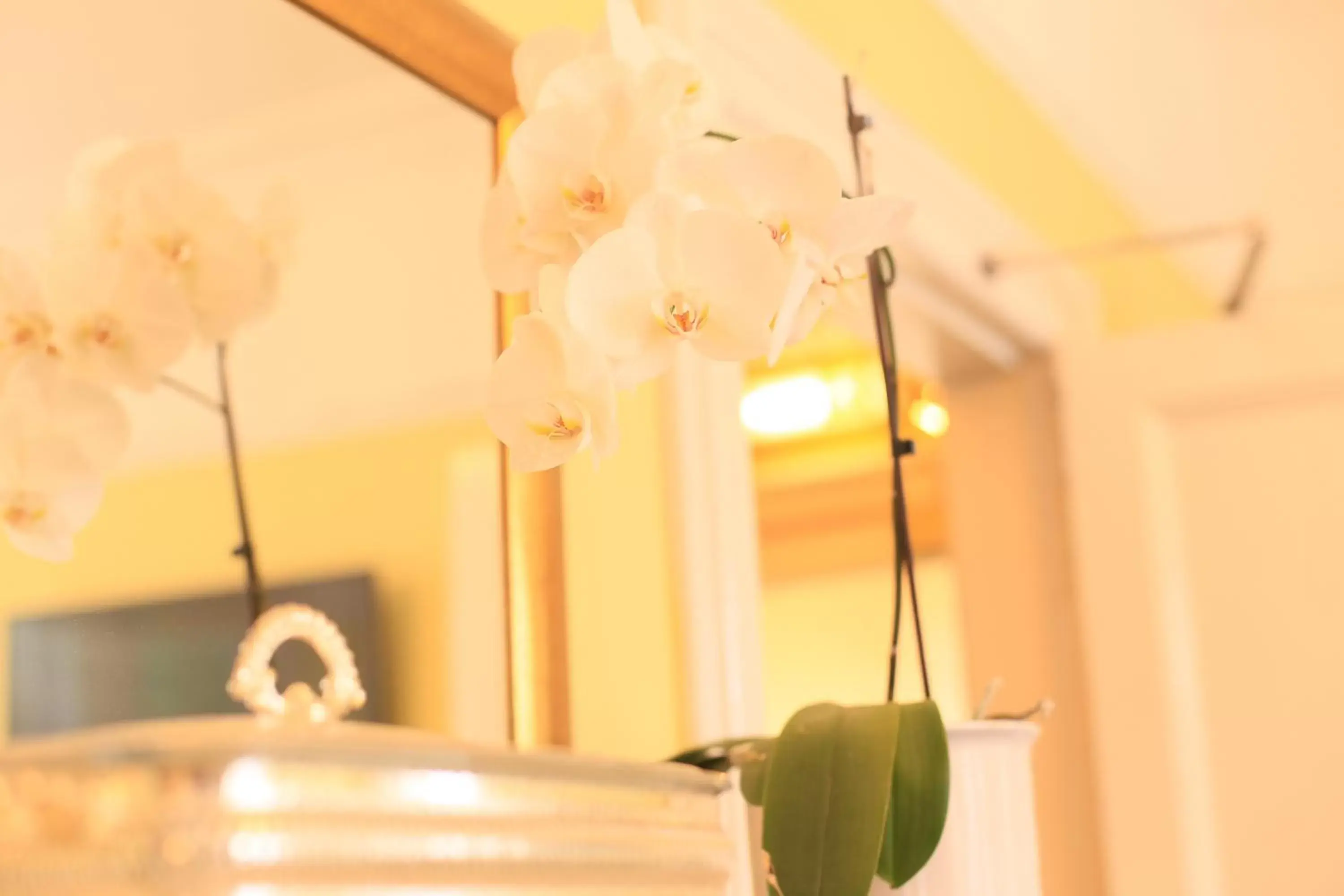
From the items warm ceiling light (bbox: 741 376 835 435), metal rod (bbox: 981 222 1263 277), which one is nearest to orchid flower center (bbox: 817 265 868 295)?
metal rod (bbox: 981 222 1263 277)

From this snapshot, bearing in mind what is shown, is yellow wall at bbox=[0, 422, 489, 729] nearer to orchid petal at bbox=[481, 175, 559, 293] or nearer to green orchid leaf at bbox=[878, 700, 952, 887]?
orchid petal at bbox=[481, 175, 559, 293]

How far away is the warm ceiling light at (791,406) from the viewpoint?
349 cm

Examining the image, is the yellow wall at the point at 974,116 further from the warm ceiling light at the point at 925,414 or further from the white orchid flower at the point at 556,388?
the warm ceiling light at the point at 925,414

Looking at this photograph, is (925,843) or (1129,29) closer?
(925,843)

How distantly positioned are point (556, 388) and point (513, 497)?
336 mm

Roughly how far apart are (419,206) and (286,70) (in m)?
0.12

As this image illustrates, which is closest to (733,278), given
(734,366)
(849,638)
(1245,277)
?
(734,366)

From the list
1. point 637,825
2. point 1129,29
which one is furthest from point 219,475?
point 1129,29

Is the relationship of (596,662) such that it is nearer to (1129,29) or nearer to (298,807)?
(298,807)

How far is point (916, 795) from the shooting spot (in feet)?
2.16

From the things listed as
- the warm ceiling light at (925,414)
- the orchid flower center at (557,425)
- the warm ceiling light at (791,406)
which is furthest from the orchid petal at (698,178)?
the warm ceiling light at (791,406)

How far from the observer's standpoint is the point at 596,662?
105cm

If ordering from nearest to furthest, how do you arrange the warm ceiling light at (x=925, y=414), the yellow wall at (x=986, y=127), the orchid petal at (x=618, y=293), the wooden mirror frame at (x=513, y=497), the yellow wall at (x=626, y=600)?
the orchid petal at (x=618, y=293) < the wooden mirror frame at (x=513, y=497) < the yellow wall at (x=626, y=600) < the yellow wall at (x=986, y=127) < the warm ceiling light at (x=925, y=414)

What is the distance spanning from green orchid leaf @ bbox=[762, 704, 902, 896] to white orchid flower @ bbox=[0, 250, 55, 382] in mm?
362
